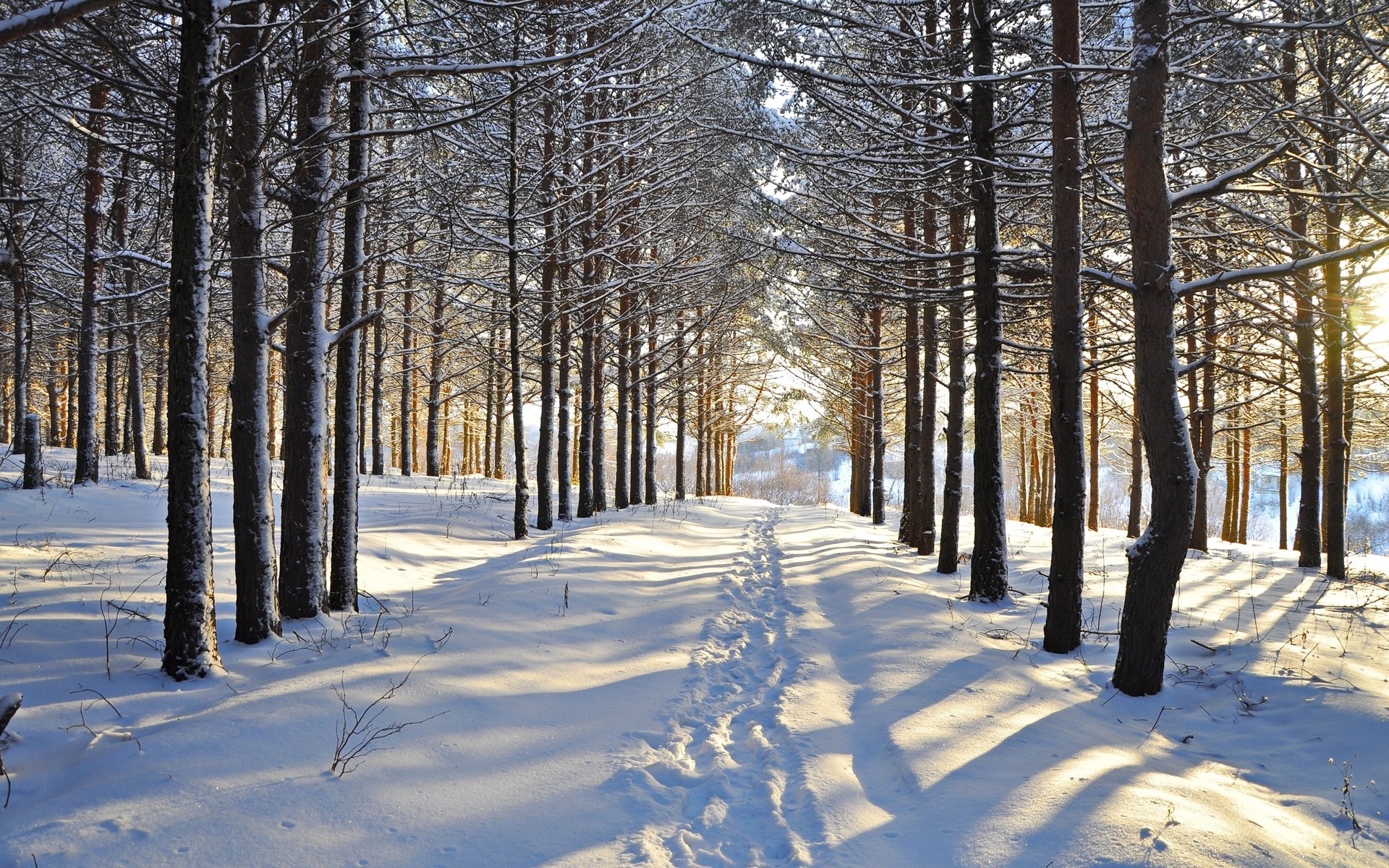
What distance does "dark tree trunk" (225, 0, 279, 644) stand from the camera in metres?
4.66

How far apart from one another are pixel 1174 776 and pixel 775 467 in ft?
229

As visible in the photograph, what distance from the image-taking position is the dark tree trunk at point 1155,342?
463cm

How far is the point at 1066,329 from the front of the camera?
5.93 metres

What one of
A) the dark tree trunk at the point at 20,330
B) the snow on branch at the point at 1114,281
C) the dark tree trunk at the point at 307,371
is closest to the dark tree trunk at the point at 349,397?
the dark tree trunk at the point at 307,371

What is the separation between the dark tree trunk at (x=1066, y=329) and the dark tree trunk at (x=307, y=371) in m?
6.20

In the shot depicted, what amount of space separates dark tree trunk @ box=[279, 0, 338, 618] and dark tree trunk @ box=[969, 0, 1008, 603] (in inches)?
260

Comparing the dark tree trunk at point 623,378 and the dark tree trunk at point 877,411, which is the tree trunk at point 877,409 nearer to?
the dark tree trunk at point 877,411

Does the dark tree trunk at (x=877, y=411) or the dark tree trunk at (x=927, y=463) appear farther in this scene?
the dark tree trunk at (x=877, y=411)

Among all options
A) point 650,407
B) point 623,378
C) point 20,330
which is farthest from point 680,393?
point 20,330

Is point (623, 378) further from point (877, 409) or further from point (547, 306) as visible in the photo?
point (877, 409)

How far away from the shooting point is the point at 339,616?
229 inches

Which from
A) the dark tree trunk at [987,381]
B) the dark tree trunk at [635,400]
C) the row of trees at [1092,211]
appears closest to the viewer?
the row of trees at [1092,211]

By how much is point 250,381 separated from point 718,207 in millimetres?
12668

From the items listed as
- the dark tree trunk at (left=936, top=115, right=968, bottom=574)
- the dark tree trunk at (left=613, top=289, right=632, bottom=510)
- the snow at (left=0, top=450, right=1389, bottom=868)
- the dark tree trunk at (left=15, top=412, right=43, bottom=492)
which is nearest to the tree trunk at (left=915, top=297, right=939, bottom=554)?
the dark tree trunk at (left=936, top=115, right=968, bottom=574)
